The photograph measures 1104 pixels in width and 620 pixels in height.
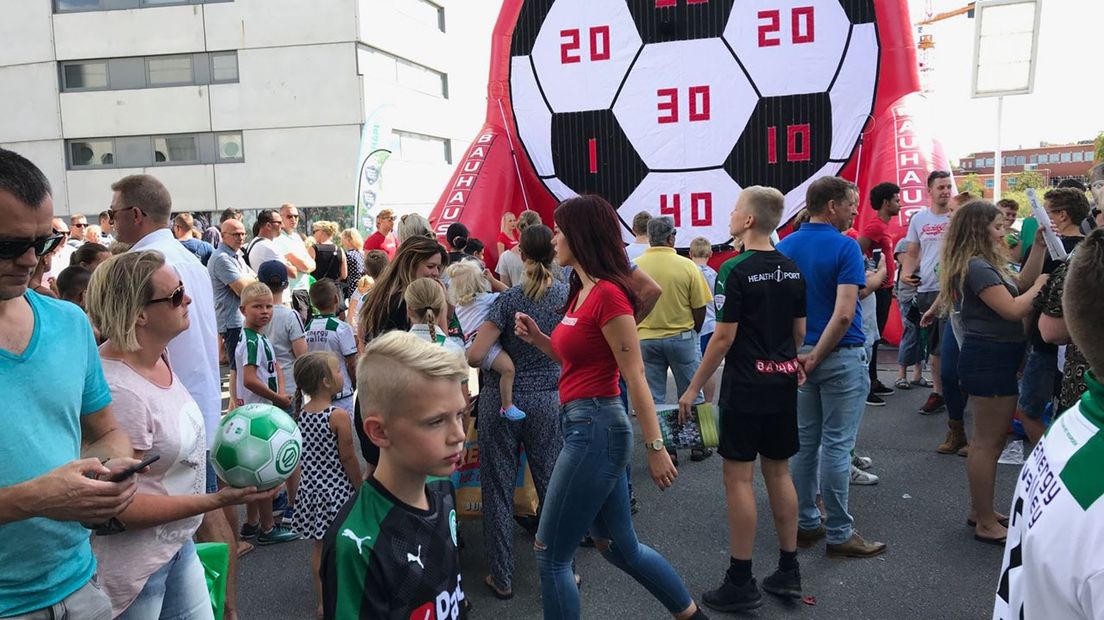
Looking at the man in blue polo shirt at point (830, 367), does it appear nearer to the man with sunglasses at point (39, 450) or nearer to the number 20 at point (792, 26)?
the man with sunglasses at point (39, 450)

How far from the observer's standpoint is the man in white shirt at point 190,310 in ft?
9.45

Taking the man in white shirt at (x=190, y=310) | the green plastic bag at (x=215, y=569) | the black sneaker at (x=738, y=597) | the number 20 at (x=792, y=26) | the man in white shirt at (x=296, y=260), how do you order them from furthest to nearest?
1. the number 20 at (x=792, y=26)
2. the man in white shirt at (x=296, y=260)
3. the black sneaker at (x=738, y=597)
4. the man in white shirt at (x=190, y=310)
5. the green plastic bag at (x=215, y=569)

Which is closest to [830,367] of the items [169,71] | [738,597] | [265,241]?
[738,597]

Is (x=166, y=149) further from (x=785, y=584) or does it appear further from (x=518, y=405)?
(x=785, y=584)

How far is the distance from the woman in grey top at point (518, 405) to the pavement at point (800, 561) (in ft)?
1.09

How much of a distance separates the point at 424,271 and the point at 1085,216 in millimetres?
3810

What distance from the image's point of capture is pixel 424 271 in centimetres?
371

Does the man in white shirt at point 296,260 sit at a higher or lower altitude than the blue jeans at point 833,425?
higher

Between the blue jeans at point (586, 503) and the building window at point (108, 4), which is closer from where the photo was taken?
the blue jeans at point (586, 503)

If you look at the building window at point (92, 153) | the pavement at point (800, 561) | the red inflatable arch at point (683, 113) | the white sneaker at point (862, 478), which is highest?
the building window at point (92, 153)

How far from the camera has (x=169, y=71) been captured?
25.9 meters

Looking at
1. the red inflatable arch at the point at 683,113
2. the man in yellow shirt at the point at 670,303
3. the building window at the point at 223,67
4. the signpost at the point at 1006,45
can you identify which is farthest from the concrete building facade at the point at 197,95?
the man in yellow shirt at the point at 670,303

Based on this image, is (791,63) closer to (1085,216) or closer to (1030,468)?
(1085,216)

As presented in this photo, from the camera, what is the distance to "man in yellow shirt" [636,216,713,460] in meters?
4.97
